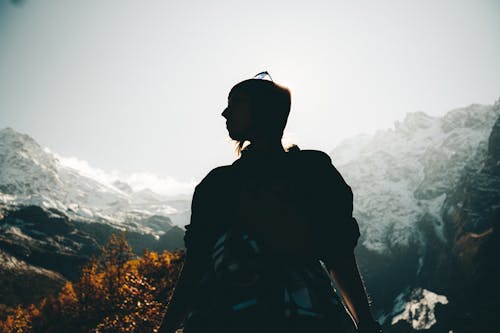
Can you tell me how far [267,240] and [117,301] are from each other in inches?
1243

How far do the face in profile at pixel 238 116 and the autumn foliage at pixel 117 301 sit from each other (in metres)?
21.9

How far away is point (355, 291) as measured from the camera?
5.47 ft

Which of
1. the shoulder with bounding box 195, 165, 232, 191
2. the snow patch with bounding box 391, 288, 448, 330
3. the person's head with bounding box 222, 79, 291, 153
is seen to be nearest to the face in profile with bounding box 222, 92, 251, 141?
the person's head with bounding box 222, 79, 291, 153

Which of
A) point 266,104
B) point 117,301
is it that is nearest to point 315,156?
point 266,104

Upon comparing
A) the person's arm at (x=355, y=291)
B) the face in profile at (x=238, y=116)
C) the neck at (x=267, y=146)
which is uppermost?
the face in profile at (x=238, y=116)

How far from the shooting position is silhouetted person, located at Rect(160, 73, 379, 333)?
1419 mm

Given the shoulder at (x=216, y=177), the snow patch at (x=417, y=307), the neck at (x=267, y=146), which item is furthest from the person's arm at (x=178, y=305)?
the snow patch at (x=417, y=307)

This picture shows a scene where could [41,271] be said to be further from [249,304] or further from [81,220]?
[249,304]

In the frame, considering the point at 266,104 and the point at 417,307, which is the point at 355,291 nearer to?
the point at 266,104

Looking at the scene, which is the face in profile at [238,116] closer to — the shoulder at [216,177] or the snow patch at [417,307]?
the shoulder at [216,177]

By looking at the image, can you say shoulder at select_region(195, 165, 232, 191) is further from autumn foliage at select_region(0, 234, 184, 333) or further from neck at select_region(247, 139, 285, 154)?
autumn foliage at select_region(0, 234, 184, 333)

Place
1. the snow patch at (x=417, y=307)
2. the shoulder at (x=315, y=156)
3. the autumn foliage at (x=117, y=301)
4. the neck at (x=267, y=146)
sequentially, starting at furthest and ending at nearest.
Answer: the snow patch at (x=417, y=307) < the autumn foliage at (x=117, y=301) < the neck at (x=267, y=146) < the shoulder at (x=315, y=156)

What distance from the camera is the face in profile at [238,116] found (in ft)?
6.31

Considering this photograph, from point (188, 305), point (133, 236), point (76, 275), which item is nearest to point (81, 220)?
point (133, 236)
